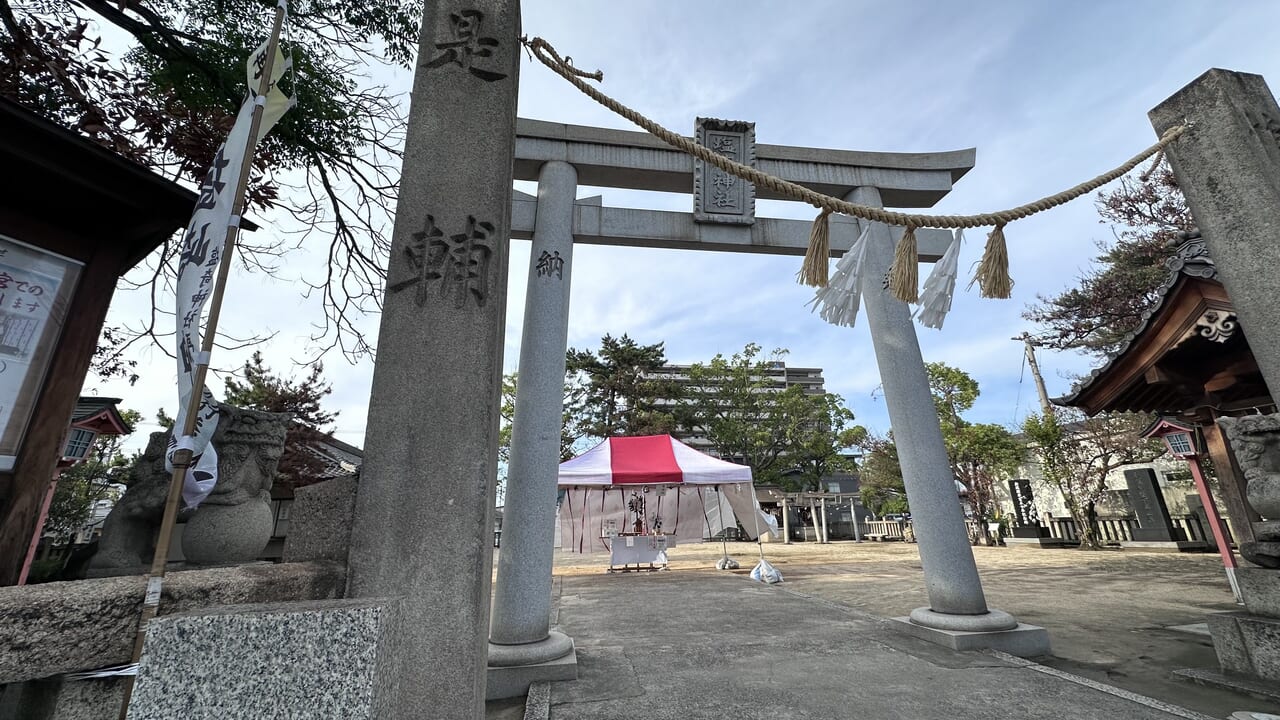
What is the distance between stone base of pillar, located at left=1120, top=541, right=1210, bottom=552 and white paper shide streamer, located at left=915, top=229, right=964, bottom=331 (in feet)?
47.0

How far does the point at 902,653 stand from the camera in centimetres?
366

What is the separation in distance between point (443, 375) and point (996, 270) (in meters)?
3.07

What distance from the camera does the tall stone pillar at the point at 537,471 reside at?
3336 mm

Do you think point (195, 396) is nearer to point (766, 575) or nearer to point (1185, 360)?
point (1185, 360)

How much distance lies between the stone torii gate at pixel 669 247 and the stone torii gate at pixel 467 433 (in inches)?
0.8

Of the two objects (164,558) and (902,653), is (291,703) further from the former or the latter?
(902,653)

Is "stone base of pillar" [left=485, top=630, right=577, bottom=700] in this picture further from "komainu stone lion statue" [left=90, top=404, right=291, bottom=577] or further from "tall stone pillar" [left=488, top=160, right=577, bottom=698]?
"komainu stone lion statue" [left=90, top=404, right=291, bottom=577]

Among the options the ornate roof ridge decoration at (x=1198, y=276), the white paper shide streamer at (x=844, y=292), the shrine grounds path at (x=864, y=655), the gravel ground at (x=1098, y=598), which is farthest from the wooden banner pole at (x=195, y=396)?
the ornate roof ridge decoration at (x=1198, y=276)

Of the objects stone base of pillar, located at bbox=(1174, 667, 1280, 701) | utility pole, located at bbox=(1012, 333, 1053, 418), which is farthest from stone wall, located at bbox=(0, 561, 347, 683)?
utility pole, located at bbox=(1012, 333, 1053, 418)

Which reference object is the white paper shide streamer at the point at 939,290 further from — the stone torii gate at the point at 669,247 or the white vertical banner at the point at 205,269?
the white vertical banner at the point at 205,269

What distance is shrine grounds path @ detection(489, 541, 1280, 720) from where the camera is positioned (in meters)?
2.72

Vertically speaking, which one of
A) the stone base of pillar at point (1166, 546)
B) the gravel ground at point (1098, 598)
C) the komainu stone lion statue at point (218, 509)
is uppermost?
the komainu stone lion statue at point (218, 509)

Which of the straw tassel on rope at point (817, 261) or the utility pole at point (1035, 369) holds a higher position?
the utility pole at point (1035, 369)

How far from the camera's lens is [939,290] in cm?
319
